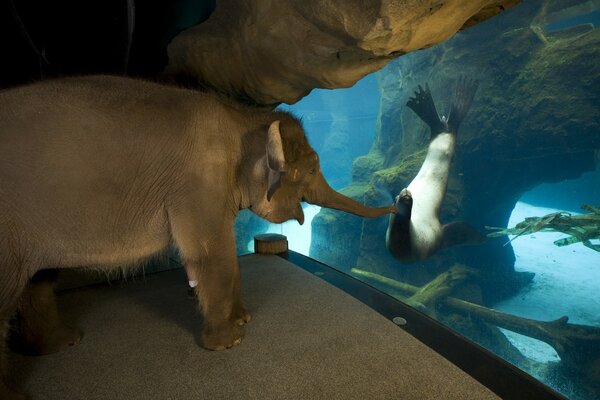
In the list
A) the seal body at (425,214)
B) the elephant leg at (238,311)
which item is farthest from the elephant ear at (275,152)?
the seal body at (425,214)

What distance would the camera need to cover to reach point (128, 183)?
1599mm

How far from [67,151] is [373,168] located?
1968 centimetres

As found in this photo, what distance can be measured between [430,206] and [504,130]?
24.8 ft

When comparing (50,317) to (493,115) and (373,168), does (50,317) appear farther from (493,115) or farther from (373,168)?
(373,168)

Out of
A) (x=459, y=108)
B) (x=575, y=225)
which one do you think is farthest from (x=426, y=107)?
(x=575, y=225)

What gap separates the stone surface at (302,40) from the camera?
1.86m

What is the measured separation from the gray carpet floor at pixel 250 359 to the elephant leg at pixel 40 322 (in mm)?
66

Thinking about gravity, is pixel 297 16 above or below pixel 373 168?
above

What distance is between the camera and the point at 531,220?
8.60 meters

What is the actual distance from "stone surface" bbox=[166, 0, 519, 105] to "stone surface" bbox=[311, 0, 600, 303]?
9.42 m

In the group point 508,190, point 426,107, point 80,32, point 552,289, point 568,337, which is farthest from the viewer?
point 552,289

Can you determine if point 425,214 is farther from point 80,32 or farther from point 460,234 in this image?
point 80,32

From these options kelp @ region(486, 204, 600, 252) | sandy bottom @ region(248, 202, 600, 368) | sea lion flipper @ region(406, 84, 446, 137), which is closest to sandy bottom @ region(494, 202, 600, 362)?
sandy bottom @ region(248, 202, 600, 368)

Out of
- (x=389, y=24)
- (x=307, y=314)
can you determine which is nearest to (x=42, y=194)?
(x=307, y=314)
